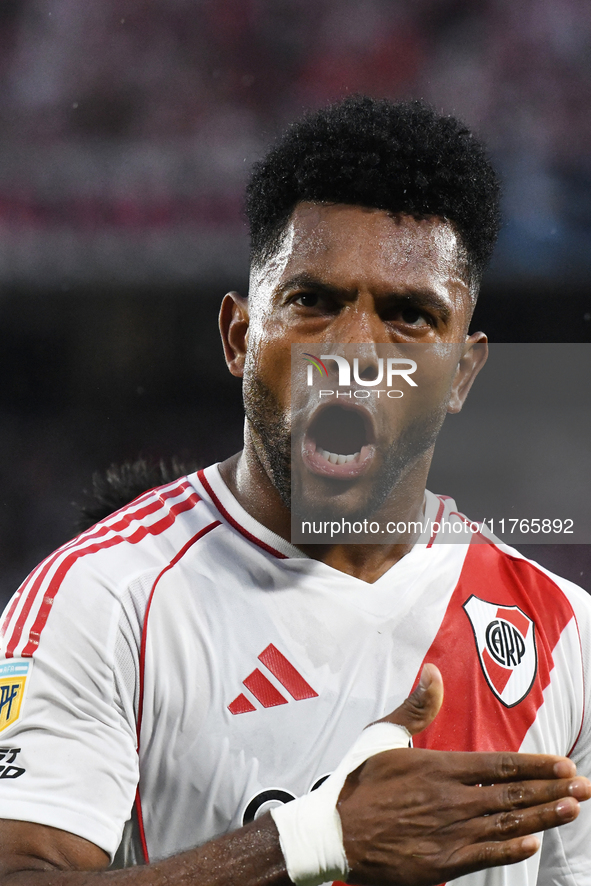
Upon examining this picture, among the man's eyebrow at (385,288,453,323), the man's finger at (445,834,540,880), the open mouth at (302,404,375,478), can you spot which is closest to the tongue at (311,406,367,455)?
the open mouth at (302,404,375,478)

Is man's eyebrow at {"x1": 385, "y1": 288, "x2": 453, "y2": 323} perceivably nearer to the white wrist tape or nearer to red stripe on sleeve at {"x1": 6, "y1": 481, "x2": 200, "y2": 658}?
red stripe on sleeve at {"x1": 6, "y1": 481, "x2": 200, "y2": 658}

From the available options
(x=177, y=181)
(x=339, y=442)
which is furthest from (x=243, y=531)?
(x=177, y=181)

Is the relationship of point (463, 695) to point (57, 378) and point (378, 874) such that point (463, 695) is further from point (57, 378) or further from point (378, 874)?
point (57, 378)

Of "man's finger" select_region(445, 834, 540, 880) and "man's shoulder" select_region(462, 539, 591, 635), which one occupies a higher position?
"man's shoulder" select_region(462, 539, 591, 635)

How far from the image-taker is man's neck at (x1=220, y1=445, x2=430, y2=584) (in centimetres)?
205

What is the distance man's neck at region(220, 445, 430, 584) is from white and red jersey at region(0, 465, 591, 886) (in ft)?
0.08

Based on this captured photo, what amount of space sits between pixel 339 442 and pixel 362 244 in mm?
420

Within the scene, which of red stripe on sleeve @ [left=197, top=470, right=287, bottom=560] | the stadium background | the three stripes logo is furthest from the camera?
the stadium background

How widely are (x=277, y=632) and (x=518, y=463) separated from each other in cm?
316

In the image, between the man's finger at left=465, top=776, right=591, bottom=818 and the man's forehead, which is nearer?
the man's finger at left=465, top=776, right=591, bottom=818

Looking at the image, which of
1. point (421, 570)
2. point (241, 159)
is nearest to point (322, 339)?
point (421, 570)

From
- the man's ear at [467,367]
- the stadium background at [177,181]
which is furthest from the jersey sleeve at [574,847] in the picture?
the stadium background at [177,181]

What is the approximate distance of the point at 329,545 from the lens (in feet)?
6.73

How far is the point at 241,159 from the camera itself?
5.66m
